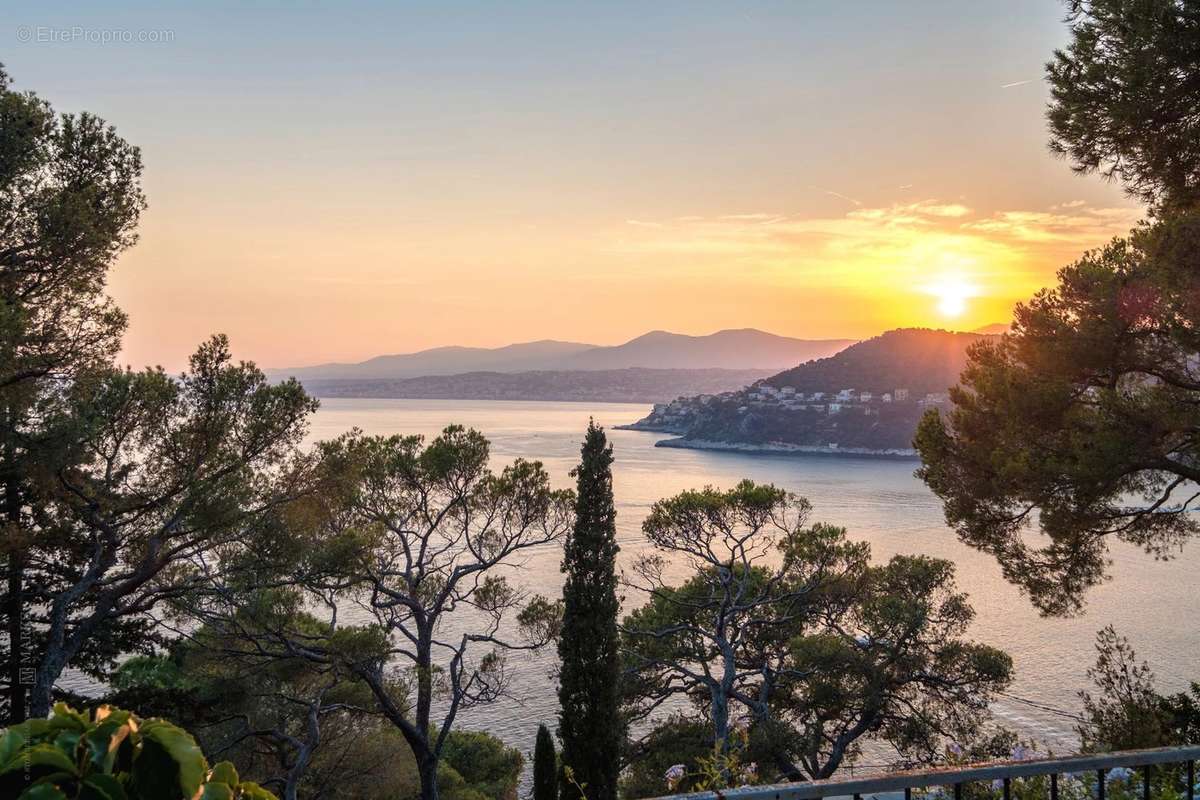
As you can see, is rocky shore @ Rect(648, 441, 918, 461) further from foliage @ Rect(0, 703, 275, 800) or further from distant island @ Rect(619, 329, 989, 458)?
foliage @ Rect(0, 703, 275, 800)

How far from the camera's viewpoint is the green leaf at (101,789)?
4.69 feet

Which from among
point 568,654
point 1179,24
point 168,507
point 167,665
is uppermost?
point 1179,24

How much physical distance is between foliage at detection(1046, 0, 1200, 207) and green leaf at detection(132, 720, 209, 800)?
24.3 feet

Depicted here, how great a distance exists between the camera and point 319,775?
14.7m

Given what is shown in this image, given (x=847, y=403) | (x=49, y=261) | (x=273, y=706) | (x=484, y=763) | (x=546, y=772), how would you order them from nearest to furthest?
(x=49, y=261) → (x=546, y=772) → (x=273, y=706) → (x=484, y=763) → (x=847, y=403)

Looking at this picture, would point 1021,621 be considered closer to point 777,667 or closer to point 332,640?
point 777,667

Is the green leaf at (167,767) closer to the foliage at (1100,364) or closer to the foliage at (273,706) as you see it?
the foliage at (1100,364)

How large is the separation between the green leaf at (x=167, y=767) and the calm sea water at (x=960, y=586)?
20928 mm

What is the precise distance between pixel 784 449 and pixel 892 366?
629 inches

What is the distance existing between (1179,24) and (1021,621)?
2886cm

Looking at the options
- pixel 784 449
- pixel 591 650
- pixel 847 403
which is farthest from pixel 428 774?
pixel 847 403

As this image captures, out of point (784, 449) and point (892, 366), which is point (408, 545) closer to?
point (784, 449)

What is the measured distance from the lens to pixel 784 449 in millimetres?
85500

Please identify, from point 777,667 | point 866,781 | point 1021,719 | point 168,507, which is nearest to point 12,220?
point 168,507
